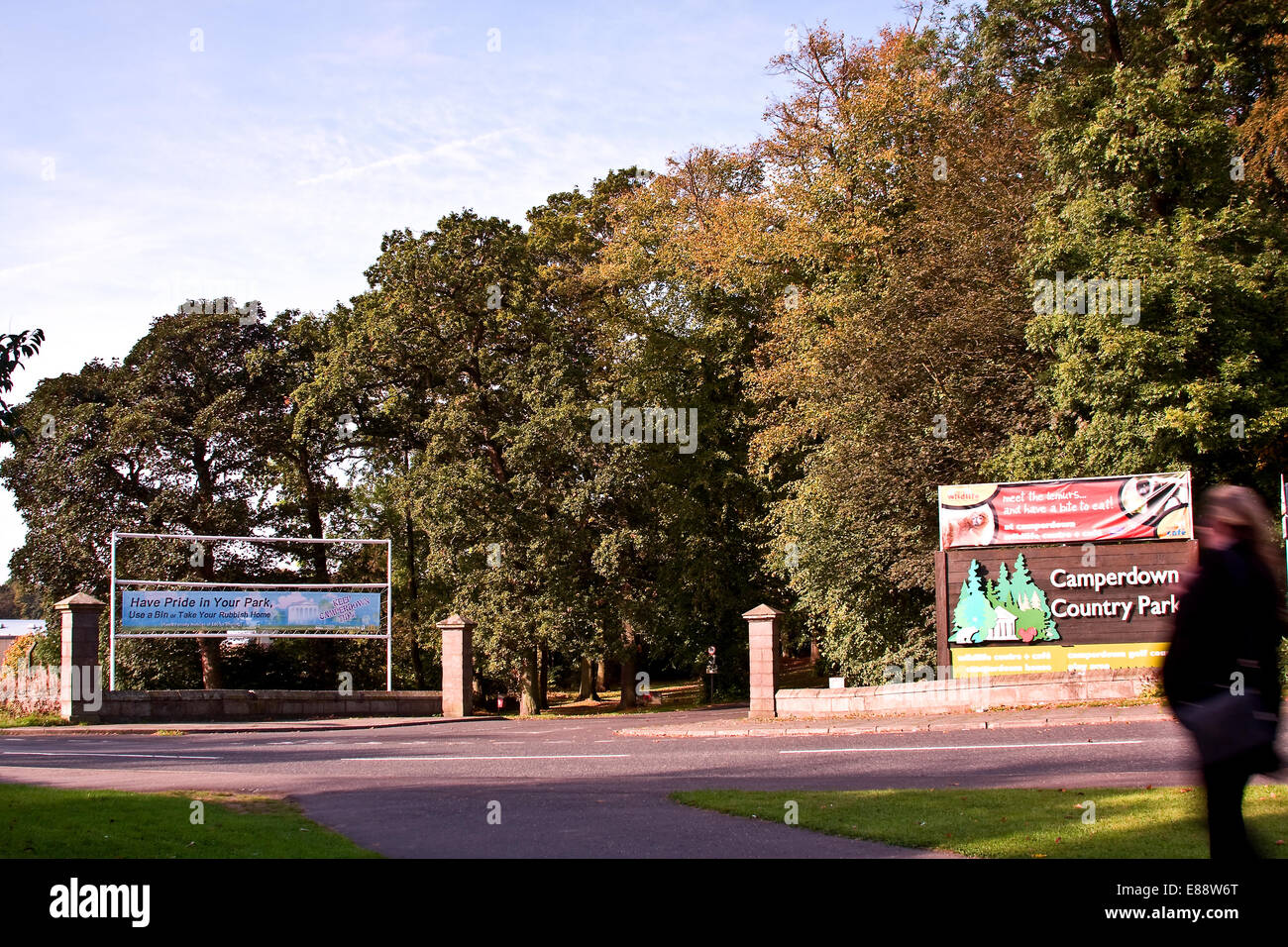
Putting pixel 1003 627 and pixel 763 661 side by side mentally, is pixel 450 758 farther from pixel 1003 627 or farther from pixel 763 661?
pixel 1003 627

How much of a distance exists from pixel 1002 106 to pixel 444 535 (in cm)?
1957

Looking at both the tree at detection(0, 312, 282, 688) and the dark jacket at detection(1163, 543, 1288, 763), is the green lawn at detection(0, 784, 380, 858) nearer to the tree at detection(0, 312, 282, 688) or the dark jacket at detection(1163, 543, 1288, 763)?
the dark jacket at detection(1163, 543, 1288, 763)

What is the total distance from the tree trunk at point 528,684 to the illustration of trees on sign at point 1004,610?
1545cm

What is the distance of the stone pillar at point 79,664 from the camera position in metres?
23.3

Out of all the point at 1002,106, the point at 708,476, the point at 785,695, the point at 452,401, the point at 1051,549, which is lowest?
the point at 785,695

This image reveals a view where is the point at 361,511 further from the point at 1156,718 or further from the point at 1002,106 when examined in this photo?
the point at 1156,718

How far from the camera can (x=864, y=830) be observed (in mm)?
8133

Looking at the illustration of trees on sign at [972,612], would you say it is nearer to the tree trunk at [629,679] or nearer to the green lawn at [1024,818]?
the green lawn at [1024,818]

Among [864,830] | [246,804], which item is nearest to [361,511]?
[246,804]

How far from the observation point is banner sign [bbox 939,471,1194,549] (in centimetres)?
2027

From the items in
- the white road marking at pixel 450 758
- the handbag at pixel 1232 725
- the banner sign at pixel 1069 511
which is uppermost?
the banner sign at pixel 1069 511

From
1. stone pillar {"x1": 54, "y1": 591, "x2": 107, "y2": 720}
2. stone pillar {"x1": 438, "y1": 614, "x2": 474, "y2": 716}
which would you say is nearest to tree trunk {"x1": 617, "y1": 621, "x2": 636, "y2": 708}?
stone pillar {"x1": 438, "y1": 614, "x2": 474, "y2": 716}

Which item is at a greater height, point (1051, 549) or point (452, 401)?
point (452, 401)

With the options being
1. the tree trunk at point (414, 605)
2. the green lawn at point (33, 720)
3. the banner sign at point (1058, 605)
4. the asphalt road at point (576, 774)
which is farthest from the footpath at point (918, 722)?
the tree trunk at point (414, 605)
